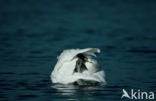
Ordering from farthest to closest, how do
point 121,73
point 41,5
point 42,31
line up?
point 41,5, point 42,31, point 121,73

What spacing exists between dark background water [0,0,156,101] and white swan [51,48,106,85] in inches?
6.6

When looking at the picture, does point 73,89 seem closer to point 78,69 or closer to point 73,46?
point 78,69

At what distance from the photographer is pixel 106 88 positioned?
10352 mm

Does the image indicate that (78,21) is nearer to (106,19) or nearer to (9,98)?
(106,19)

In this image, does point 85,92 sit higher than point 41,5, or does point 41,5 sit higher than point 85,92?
point 41,5

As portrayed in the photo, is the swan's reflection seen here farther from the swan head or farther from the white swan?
the swan head

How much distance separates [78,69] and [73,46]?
243 inches

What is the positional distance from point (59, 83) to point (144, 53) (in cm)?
469

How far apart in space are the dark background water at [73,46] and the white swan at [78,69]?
168mm

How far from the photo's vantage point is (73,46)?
1691 centimetres

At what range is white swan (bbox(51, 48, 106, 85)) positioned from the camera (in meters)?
10.2

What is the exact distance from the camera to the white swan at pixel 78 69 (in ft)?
33.6

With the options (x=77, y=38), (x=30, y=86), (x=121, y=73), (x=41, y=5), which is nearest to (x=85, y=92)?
(x=30, y=86)

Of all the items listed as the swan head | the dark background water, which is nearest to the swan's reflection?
the dark background water
